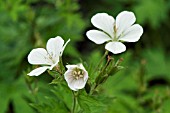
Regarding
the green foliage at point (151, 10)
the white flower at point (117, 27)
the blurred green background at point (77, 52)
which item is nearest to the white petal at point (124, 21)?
the white flower at point (117, 27)

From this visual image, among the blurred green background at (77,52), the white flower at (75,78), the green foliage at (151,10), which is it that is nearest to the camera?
the white flower at (75,78)

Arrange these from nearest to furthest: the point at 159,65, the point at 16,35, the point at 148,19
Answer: the point at 16,35
the point at 159,65
the point at 148,19

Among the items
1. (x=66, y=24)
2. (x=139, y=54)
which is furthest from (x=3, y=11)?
(x=139, y=54)

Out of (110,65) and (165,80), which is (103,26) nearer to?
(110,65)

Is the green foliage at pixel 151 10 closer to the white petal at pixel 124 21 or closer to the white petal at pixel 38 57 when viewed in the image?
the white petal at pixel 124 21

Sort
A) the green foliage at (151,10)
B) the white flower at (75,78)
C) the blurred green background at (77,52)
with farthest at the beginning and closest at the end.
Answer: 1. the green foliage at (151,10)
2. the blurred green background at (77,52)
3. the white flower at (75,78)

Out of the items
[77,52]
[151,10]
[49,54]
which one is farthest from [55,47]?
[151,10]

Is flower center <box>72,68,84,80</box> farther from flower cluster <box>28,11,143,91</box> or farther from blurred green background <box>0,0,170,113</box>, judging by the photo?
blurred green background <box>0,0,170,113</box>

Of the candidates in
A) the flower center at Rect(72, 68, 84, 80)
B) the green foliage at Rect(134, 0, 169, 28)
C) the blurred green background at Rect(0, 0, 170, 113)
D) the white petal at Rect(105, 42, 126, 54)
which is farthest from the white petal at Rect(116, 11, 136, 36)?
the green foliage at Rect(134, 0, 169, 28)

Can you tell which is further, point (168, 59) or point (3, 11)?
point (168, 59)
